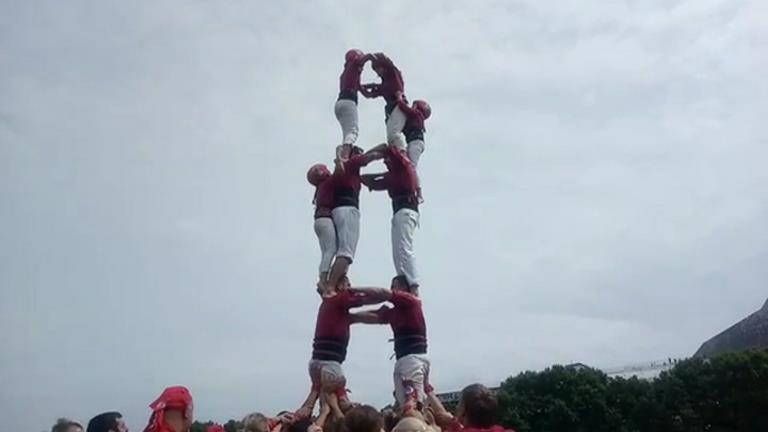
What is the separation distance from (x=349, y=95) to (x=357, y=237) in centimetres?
200

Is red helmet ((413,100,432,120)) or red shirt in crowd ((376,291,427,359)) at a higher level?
red helmet ((413,100,432,120))

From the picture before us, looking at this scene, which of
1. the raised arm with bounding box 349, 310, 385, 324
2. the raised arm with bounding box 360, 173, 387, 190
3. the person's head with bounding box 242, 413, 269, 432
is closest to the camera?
the person's head with bounding box 242, 413, 269, 432

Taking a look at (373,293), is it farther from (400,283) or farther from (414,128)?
(414,128)

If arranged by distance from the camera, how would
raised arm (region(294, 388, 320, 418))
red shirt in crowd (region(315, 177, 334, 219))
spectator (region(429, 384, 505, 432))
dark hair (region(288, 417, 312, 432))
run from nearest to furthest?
spectator (region(429, 384, 505, 432)), dark hair (region(288, 417, 312, 432)), raised arm (region(294, 388, 320, 418)), red shirt in crowd (region(315, 177, 334, 219))

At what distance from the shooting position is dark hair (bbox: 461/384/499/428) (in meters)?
4.82

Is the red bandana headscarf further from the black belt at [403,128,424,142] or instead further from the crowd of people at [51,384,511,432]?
the black belt at [403,128,424,142]

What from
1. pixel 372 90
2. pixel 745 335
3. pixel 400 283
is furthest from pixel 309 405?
pixel 745 335

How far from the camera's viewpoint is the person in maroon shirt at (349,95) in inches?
420

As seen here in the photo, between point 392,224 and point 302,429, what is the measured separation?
3.45 m

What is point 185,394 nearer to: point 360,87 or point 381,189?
point 381,189

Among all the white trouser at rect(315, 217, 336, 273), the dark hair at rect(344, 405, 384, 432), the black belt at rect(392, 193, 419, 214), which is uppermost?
the black belt at rect(392, 193, 419, 214)

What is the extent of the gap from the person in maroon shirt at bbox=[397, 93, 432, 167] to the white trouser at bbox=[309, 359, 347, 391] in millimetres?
2931

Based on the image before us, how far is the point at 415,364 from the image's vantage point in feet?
30.5

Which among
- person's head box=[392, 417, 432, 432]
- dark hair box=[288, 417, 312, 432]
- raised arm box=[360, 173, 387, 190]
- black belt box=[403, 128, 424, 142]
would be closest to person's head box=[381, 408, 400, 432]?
dark hair box=[288, 417, 312, 432]
